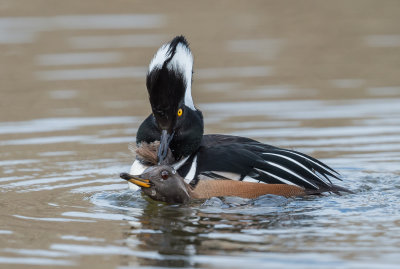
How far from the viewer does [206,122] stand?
12.9 meters

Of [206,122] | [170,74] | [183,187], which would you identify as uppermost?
[170,74]

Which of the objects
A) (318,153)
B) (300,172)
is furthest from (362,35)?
(300,172)

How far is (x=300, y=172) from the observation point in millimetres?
9023

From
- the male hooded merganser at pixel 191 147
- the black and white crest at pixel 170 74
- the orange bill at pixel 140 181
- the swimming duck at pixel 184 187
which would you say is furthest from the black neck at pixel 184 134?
the orange bill at pixel 140 181

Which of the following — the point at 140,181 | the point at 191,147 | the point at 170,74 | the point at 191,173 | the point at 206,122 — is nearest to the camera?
the point at 140,181

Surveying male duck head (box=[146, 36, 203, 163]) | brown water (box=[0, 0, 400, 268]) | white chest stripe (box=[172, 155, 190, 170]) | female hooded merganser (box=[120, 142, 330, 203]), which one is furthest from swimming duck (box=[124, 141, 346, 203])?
white chest stripe (box=[172, 155, 190, 170])

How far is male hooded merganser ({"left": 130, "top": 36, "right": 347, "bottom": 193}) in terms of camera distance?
877cm

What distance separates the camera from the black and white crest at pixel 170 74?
8711mm

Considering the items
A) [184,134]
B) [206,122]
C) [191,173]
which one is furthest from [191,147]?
[206,122]

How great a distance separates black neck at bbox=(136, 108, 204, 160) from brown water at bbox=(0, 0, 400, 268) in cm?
64

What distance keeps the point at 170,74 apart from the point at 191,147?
→ 2.66 ft

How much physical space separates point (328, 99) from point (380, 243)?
22.6 ft

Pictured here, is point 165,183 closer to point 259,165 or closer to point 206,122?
point 259,165

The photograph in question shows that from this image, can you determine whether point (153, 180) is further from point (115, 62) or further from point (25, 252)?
point (115, 62)
